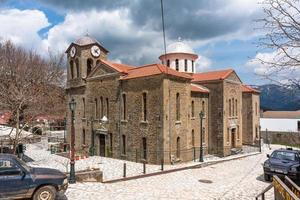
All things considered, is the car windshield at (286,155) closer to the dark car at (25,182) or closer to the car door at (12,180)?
the dark car at (25,182)

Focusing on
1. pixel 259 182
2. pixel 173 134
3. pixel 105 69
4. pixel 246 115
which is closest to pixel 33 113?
pixel 105 69

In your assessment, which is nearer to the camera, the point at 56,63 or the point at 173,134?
the point at 173,134

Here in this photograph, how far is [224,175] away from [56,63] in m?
30.0

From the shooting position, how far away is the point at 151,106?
25.0m

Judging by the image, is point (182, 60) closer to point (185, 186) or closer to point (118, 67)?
point (118, 67)

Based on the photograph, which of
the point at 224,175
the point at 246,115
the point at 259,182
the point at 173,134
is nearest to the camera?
the point at 259,182

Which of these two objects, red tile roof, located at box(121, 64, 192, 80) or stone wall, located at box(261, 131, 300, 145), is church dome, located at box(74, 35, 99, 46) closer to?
red tile roof, located at box(121, 64, 192, 80)

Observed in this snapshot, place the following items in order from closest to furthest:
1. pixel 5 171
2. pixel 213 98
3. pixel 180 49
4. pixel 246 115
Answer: pixel 5 171
pixel 213 98
pixel 180 49
pixel 246 115

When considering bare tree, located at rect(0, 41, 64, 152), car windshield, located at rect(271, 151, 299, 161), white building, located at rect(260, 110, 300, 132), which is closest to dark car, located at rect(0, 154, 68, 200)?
bare tree, located at rect(0, 41, 64, 152)

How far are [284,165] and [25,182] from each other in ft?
41.0

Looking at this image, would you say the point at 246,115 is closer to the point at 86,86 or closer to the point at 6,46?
the point at 86,86

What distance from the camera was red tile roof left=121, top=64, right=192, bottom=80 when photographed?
2466cm

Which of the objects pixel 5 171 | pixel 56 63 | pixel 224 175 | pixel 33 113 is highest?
pixel 56 63

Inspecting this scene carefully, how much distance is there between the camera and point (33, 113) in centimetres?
2261
